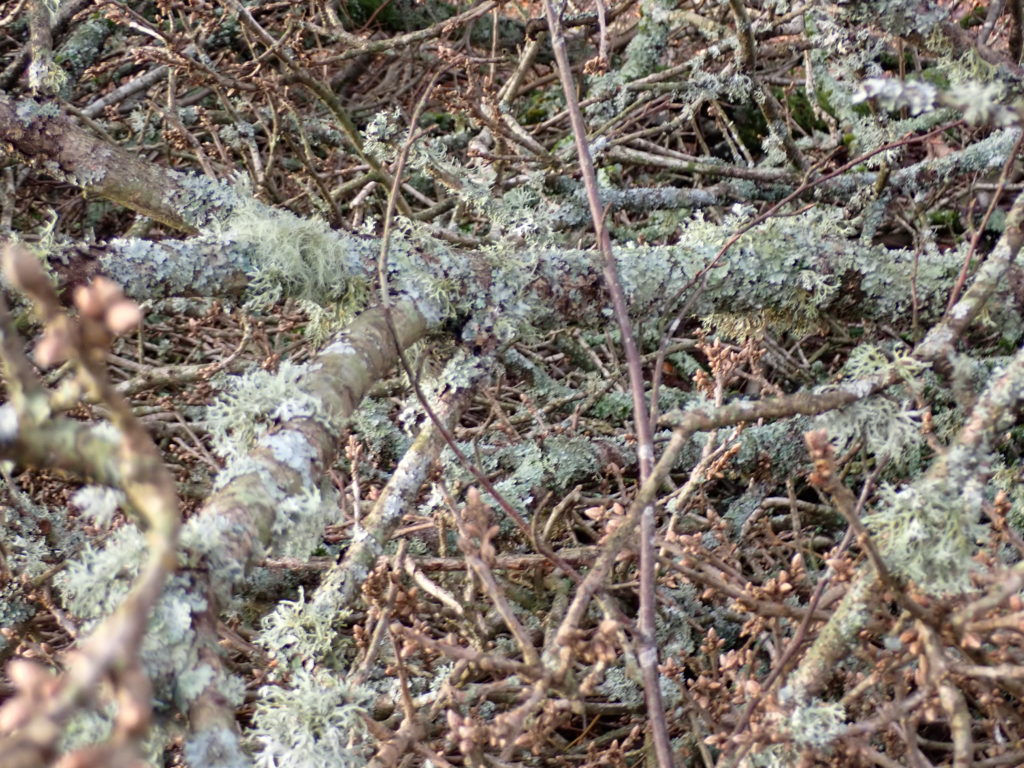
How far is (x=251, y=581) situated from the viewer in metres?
1.99

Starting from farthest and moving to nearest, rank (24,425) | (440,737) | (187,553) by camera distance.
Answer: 1. (440,737)
2. (187,553)
3. (24,425)

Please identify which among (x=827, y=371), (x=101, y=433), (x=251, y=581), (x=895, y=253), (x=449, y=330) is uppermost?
(x=101, y=433)

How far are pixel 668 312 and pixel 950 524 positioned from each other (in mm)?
824

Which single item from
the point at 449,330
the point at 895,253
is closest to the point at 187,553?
the point at 449,330

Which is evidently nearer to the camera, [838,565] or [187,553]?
[187,553]

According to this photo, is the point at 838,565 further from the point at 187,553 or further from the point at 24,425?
the point at 24,425

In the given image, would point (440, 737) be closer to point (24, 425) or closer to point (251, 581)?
point (251, 581)

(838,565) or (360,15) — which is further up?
(360,15)

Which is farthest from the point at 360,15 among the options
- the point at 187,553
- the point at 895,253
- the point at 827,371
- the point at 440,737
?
the point at 187,553

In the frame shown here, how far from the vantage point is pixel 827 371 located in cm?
266

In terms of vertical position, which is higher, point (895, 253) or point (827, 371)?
point (895, 253)

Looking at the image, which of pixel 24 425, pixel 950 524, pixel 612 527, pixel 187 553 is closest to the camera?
pixel 24 425

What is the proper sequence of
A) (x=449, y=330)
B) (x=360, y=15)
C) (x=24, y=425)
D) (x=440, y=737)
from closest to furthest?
(x=24, y=425)
(x=449, y=330)
(x=440, y=737)
(x=360, y=15)

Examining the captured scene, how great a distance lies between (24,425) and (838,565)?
0.88 m
